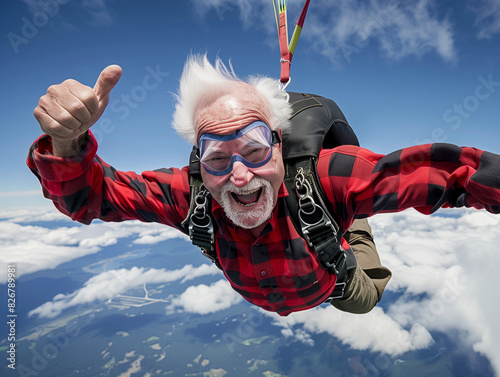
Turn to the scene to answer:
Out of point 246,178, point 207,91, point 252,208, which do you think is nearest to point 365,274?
point 252,208

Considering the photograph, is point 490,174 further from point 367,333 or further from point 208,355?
point 367,333

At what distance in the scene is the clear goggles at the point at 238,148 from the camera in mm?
1832

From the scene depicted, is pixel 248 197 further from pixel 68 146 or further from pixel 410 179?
pixel 68 146

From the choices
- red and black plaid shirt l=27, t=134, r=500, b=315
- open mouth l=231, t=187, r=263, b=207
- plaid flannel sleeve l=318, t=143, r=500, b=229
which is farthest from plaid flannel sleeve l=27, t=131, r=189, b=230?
plaid flannel sleeve l=318, t=143, r=500, b=229

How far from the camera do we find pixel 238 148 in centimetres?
184

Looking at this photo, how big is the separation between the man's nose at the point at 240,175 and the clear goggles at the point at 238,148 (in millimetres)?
34

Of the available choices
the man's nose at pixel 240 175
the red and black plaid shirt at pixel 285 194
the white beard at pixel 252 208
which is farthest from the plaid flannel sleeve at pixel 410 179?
the man's nose at pixel 240 175

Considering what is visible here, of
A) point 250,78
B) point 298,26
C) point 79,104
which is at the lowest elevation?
point 79,104

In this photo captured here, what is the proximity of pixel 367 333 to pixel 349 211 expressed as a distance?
14024cm

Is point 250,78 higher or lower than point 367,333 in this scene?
higher

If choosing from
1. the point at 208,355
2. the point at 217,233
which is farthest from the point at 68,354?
the point at 217,233

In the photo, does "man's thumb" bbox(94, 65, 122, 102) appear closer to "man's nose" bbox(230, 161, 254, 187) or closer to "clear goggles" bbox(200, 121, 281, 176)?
"clear goggles" bbox(200, 121, 281, 176)

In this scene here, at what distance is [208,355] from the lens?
91.6 m

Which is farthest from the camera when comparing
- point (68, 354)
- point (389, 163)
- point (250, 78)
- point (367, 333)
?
point (367, 333)
